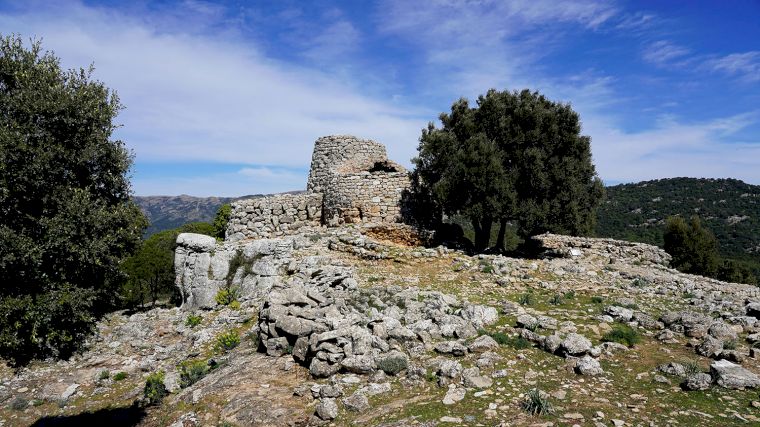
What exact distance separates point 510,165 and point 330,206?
1015cm

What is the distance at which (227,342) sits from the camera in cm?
1433

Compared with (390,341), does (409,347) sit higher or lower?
lower

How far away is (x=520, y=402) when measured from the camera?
8.58 m

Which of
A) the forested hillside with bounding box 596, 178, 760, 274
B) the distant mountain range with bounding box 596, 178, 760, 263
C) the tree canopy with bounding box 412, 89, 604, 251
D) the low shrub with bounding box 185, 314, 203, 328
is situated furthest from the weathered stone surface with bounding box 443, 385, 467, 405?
the forested hillside with bounding box 596, 178, 760, 274

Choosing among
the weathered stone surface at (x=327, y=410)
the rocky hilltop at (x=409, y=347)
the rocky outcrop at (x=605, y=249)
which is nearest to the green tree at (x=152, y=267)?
the rocky hilltop at (x=409, y=347)

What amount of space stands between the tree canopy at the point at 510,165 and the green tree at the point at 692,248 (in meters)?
23.3

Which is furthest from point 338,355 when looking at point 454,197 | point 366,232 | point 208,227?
point 208,227

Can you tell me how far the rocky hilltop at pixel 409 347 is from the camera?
28.8 feet

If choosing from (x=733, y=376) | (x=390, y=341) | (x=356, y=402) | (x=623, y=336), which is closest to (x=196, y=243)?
(x=390, y=341)

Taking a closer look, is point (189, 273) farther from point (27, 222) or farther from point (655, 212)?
point (655, 212)

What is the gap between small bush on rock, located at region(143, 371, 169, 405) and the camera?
12586 millimetres

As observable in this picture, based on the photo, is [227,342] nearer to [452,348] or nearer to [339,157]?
[452,348]

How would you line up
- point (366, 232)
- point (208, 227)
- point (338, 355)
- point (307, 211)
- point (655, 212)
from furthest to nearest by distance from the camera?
point (655, 212)
point (208, 227)
point (307, 211)
point (366, 232)
point (338, 355)

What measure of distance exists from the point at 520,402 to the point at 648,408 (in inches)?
92.7
